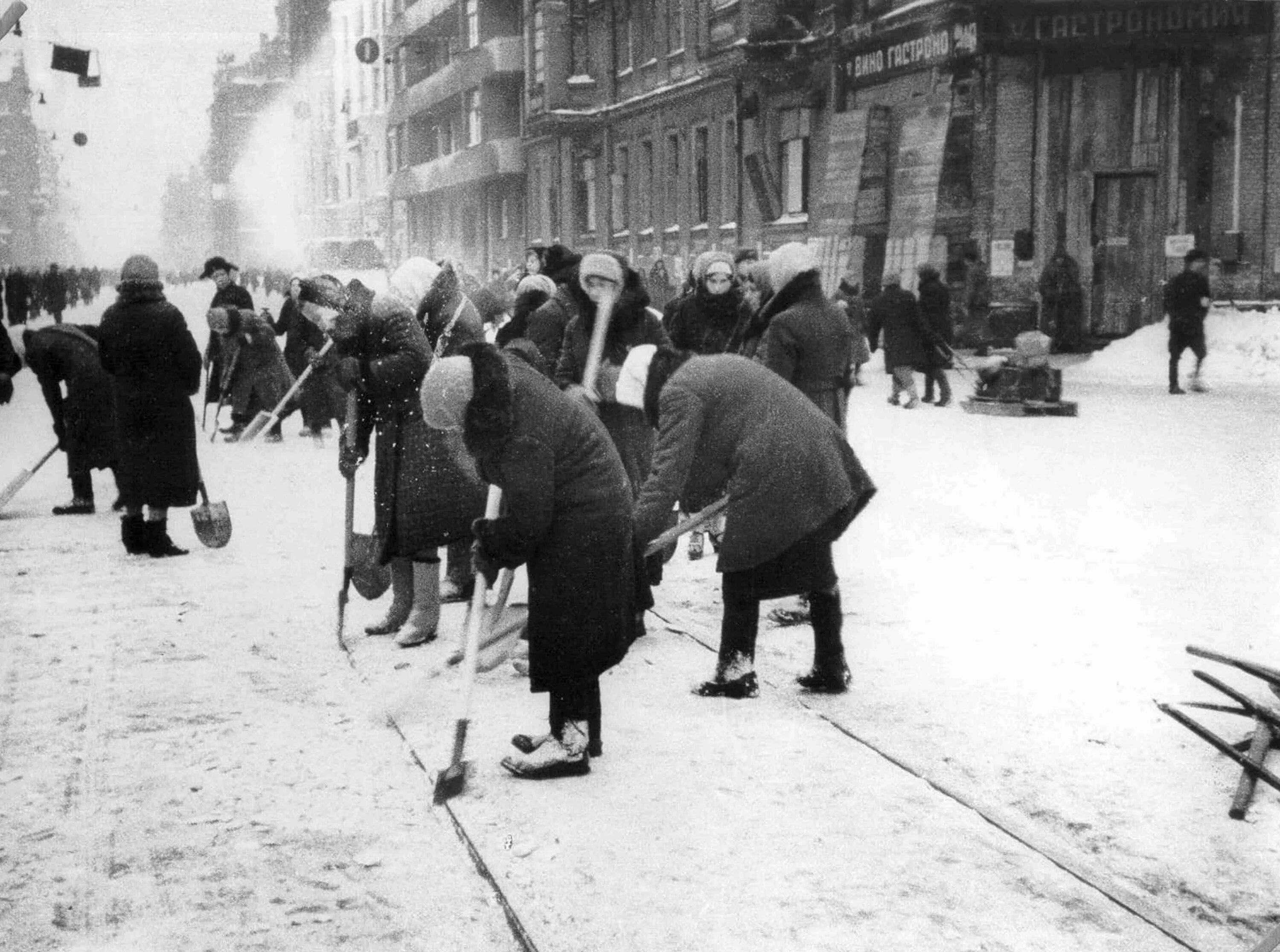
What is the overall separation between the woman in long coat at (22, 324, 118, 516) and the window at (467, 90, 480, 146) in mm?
39102

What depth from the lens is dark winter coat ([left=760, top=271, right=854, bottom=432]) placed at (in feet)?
23.6

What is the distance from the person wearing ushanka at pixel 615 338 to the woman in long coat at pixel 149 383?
8.80 ft

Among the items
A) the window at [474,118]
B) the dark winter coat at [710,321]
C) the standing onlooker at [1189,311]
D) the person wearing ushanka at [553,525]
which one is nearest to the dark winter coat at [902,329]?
the standing onlooker at [1189,311]

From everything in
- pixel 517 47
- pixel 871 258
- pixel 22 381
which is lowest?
pixel 22 381

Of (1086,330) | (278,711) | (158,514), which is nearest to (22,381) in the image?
(1086,330)

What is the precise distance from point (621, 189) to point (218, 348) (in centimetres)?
2313

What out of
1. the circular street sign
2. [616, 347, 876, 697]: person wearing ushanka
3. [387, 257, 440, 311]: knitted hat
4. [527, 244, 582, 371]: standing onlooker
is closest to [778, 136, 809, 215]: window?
[527, 244, 582, 371]: standing onlooker

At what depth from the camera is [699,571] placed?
8695 mm

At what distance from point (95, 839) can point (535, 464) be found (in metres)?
1.67

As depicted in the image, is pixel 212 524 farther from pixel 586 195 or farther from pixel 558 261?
pixel 586 195

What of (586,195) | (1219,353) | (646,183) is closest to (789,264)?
(1219,353)

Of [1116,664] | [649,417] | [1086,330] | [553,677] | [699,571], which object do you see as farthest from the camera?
[1086,330]

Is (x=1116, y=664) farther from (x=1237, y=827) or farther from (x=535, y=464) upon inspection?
(x=535, y=464)

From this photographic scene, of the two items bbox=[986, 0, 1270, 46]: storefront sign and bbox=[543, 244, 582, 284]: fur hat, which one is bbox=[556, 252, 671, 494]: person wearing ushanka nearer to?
bbox=[543, 244, 582, 284]: fur hat
